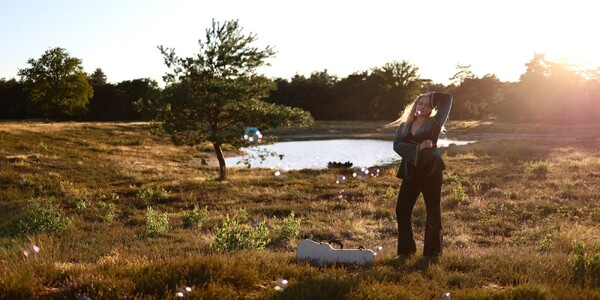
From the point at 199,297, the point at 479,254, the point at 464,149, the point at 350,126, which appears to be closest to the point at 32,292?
the point at 199,297

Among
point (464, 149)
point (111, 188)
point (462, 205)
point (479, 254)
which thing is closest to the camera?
point (479, 254)

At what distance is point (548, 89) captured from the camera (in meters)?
80.9

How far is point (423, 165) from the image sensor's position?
22.5ft

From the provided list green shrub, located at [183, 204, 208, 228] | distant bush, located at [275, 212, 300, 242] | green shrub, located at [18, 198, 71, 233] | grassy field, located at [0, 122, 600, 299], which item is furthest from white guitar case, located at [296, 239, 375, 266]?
green shrub, located at [18, 198, 71, 233]

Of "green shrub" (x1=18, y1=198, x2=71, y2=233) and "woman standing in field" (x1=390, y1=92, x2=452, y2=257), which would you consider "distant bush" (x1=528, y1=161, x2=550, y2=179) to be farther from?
"green shrub" (x1=18, y1=198, x2=71, y2=233)

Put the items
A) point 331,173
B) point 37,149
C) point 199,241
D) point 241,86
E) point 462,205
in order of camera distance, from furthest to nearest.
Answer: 1. point 37,149
2. point 331,173
3. point 241,86
4. point 462,205
5. point 199,241

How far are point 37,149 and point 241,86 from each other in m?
16.7

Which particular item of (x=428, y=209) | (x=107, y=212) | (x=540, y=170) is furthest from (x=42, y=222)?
(x=540, y=170)

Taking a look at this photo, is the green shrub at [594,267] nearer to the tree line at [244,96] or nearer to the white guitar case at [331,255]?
the white guitar case at [331,255]

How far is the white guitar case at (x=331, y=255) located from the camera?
631 cm

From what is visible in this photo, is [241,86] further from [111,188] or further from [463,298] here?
[463,298]

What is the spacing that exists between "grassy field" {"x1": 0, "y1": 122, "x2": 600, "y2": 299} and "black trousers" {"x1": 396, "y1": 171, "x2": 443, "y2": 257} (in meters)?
0.33

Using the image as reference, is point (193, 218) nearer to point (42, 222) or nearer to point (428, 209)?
point (42, 222)

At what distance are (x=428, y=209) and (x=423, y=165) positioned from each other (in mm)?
710
